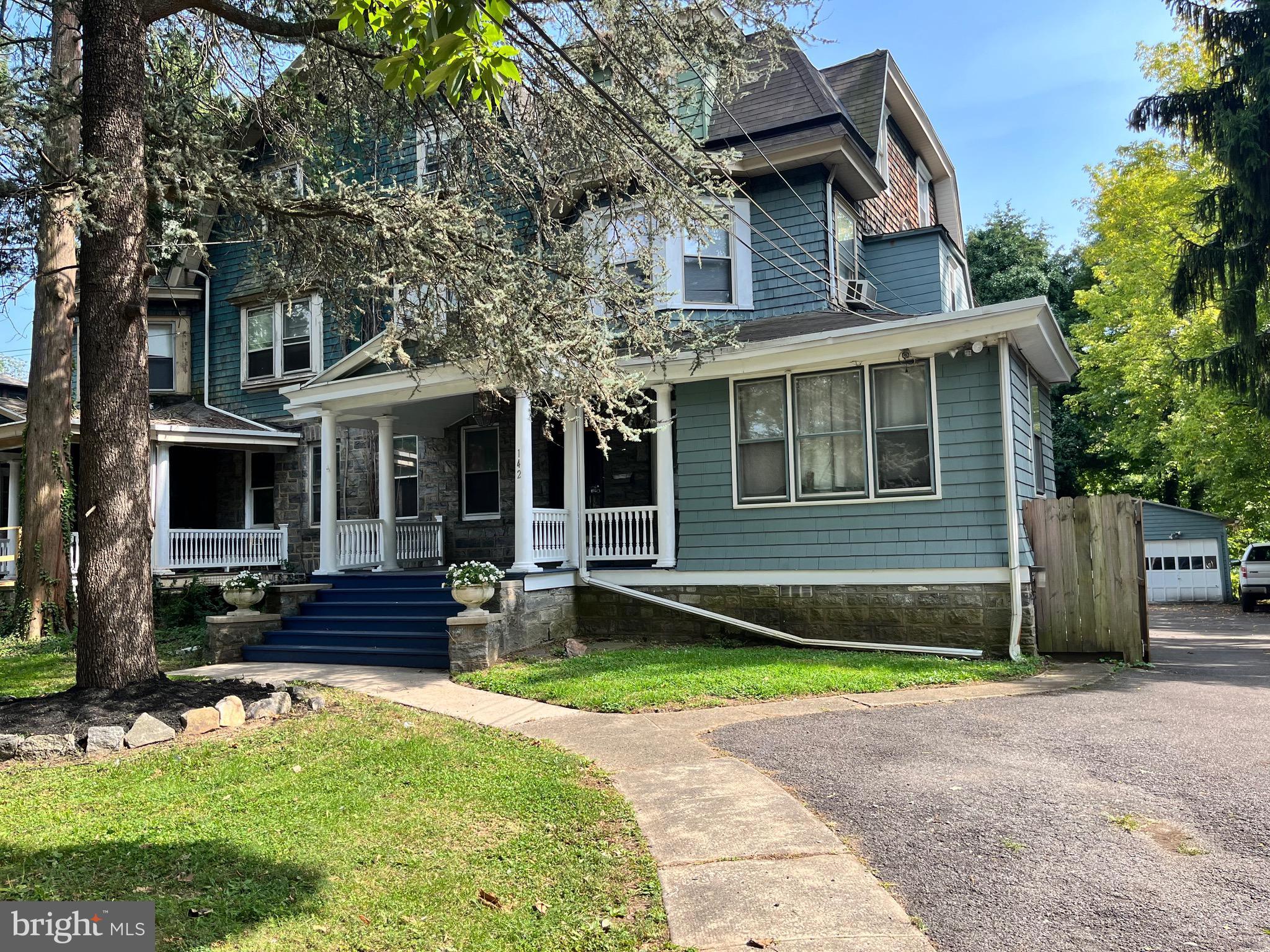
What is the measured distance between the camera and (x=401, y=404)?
12656 mm

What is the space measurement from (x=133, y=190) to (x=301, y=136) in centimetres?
303

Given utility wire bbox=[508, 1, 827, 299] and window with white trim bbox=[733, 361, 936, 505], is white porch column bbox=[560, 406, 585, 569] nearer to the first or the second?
window with white trim bbox=[733, 361, 936, 505]

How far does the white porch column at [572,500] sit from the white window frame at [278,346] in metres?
7.33

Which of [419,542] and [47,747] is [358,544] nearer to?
[419,542]

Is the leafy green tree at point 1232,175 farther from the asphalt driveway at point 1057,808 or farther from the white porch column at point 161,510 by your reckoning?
the white porch column at point 161,510

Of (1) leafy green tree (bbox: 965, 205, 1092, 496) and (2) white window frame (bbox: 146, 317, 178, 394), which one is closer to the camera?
(2) white window frame (bbox: 146, 317, 178, 394)

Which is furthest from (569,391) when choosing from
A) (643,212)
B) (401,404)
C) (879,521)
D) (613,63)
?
(401,404)

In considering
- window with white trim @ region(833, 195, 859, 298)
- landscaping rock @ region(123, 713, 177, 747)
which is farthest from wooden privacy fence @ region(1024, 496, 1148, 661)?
landscaping rock @ region(123, 713, 177, 747)

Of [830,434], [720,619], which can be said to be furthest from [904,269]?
[720,619]

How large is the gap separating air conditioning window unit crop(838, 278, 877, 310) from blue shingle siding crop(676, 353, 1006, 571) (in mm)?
3422

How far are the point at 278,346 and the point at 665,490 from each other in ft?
33.2

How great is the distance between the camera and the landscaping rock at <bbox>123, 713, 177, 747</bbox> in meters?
6.02

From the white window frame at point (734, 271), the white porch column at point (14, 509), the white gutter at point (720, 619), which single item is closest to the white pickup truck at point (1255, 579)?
the white gutter at point (720, 619)

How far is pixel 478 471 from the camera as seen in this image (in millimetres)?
14820
